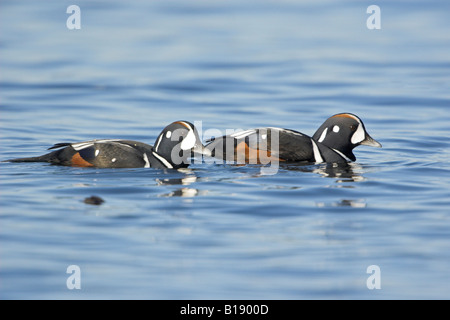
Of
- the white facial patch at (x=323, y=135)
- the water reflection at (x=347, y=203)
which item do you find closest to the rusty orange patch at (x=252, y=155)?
the white facial patch at (x=323, y=135)

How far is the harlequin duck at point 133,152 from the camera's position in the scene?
10562 millimetres

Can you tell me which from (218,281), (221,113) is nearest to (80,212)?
(218,281)

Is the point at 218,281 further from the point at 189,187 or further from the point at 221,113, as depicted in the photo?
the point at 221,113

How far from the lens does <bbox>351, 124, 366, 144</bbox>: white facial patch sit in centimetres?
1200

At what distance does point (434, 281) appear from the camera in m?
7.27

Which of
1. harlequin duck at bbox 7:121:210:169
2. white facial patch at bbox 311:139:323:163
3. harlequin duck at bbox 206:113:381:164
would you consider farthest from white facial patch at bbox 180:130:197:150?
white facial patch at bbox 311:139:323:163

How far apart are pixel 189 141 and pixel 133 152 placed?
→ 2.32 feet

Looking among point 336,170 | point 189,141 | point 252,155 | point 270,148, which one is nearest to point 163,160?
point 189,141

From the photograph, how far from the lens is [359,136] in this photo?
12000 mm

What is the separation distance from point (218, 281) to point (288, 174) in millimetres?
3874

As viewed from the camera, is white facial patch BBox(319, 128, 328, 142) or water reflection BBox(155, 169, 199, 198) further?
white facial patch BBox(319, 128, 328, 142)

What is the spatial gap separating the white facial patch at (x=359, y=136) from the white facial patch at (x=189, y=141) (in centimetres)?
236

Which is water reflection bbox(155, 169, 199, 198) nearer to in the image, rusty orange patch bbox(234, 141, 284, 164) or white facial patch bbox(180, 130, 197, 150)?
white facial patch bbox(180, 130, 197, 150)

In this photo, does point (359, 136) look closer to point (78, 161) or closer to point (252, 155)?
point (252, 155)
